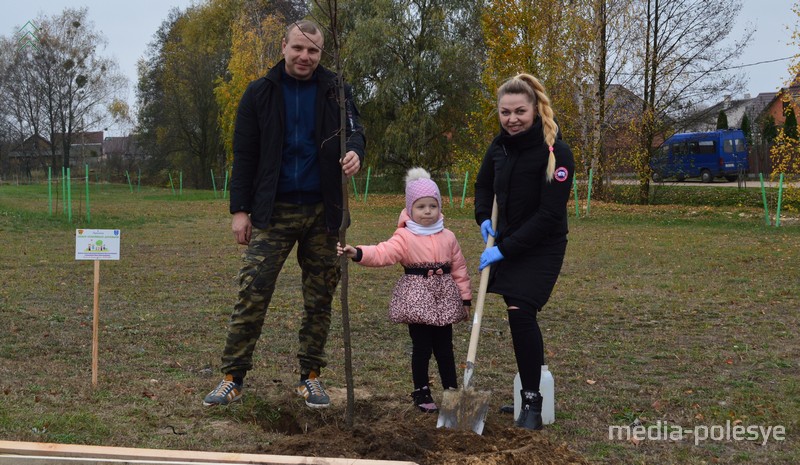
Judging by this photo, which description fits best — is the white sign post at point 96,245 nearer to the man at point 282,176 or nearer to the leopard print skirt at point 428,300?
the man at point 282,176

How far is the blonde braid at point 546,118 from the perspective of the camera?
448cm

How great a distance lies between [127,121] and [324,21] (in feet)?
106

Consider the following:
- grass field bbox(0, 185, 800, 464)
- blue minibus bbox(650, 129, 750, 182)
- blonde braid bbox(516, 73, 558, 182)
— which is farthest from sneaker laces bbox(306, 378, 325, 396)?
blue minibus bbox(650, 129, 750, 182)

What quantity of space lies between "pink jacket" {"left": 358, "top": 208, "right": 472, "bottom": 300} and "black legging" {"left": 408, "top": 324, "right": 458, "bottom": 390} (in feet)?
0.88

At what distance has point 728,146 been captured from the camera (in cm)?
3994

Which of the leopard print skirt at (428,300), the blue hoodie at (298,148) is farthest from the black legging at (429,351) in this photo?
the blue hoodie at (298,148)

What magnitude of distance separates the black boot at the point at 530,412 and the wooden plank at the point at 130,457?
1.19 metres

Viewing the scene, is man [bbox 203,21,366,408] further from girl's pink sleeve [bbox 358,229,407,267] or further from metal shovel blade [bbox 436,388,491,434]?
metal shovel blade [bbox 436,388,491,434]

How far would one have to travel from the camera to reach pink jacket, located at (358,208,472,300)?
4742 millimetres

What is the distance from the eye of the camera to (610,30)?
2855 centimetres

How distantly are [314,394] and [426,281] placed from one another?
3.06ft

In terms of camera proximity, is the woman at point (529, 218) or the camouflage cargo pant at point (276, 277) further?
the camouflage cargo pant at point (276, 277)

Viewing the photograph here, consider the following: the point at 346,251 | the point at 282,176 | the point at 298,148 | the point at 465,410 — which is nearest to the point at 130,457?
the point at 346,251

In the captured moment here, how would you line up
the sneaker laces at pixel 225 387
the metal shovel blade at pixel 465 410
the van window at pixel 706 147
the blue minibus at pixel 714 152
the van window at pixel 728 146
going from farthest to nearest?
the van window at pixel 706 147 < the van window at pixel 728 146 < the blue minibus at pixel 714 152 < the sneaker laces at pixel 225 387 < the metal shovel blade at pixel 465 410
